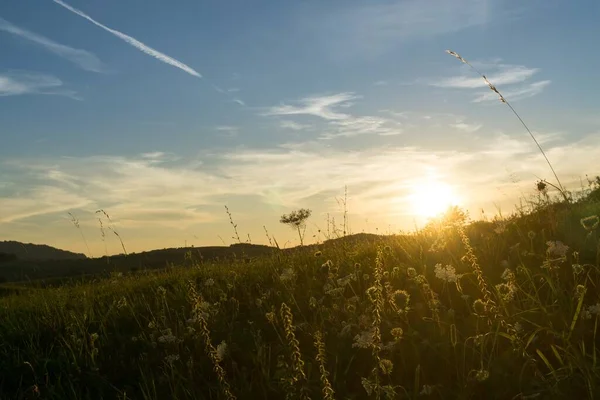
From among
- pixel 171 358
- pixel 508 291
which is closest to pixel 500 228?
pixel 508 291

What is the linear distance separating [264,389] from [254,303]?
7.34 feet

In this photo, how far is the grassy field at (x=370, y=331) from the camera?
382cm

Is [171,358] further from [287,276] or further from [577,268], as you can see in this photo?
[577,268]

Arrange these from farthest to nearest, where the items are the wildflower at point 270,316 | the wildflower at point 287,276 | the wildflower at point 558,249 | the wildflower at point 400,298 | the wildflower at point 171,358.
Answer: the wildflower at point 287,276
the wildflower at point 558,249
the wildflower at point 270,316
the wildflower at point 171,358
the wildflower at point 400,298

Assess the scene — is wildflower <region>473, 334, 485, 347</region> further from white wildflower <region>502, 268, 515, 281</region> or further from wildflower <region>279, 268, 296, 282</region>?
wildflower <region>279, 268, 296, 282</region>

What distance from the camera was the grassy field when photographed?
3.82 metres

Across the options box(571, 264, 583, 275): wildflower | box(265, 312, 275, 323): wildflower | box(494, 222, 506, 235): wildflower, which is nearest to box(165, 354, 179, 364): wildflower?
box(265, 312, 275, 323): wildflower

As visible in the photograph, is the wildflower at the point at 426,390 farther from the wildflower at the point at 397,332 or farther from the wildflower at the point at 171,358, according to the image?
the wildflower at the point at 171,358

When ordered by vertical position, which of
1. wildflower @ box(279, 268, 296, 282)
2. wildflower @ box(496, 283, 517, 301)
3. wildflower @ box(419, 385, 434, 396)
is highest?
wildflower @ box(279, 268, 296, 282)

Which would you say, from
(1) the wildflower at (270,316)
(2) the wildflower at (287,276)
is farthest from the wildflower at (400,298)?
(2) the wildflower at (287,276)

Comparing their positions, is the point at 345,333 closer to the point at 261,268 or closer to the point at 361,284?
the point at 361,284

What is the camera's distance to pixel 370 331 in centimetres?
468

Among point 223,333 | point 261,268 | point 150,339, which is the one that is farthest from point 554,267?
point 261,268

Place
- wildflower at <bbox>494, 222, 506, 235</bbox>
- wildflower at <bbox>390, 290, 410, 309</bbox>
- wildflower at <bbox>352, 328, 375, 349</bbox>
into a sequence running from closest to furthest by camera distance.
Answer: wildflower at <bbox>352, 328, 375, 349</bbox>, wildflower at <bbox>390, 290, 410, 309</bbox>, wildflower at <bbox>494, 222, 506, 235</bbox>
